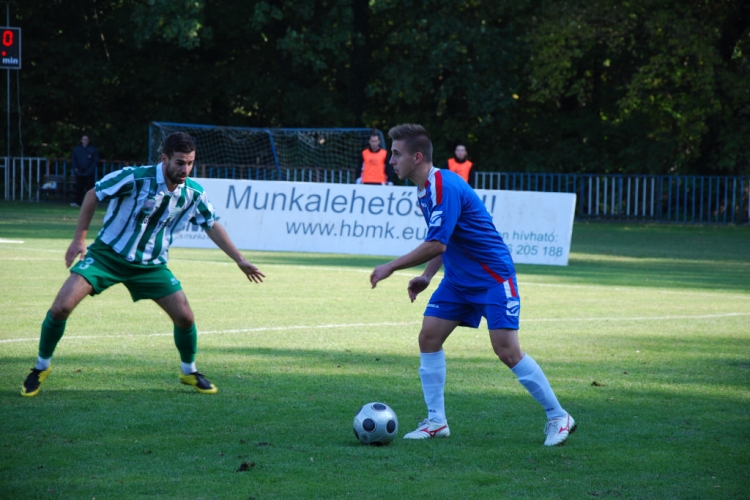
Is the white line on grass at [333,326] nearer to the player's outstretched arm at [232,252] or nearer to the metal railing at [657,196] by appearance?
the player's outstretched arm at [232,252]

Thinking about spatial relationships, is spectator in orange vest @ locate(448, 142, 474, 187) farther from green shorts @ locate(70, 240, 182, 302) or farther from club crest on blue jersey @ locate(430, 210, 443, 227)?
club crest on blue jersey @ locate(430, 210, 443, 227)

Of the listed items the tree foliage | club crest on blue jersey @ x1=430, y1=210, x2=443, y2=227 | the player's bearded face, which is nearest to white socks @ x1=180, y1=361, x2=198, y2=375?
the player's bearded face

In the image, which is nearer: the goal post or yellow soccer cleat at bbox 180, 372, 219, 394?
yellow soccer cleat at bbox 180, 372, 219, 394

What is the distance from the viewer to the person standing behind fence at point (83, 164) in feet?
103

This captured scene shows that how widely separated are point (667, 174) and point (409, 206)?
18.0 metres

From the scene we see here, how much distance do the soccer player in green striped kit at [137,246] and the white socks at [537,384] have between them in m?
2.12

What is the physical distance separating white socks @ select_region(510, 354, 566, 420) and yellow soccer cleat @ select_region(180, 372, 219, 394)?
2190 mm

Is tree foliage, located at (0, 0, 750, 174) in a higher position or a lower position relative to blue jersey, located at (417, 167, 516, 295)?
higher

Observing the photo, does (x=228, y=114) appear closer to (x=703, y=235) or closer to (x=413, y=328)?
(x=703, y=235)

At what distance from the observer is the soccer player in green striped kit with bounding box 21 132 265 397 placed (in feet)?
21.3

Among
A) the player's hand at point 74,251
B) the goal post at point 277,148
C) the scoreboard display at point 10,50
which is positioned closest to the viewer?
the player's hand at point 74,251

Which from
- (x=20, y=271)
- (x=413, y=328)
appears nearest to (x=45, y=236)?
(x=20, y=271)

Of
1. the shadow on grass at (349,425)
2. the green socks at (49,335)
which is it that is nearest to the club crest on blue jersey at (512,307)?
the shadow on grass at (349,425)

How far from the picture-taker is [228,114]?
39.2 metres
